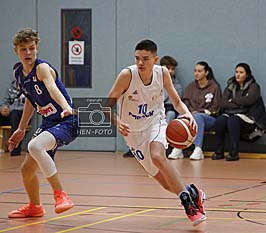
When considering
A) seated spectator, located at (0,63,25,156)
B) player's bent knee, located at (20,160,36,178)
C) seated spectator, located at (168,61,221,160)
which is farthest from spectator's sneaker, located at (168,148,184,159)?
player's bent knee, located at (20,160,36,178)

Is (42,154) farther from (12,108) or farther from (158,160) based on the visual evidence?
(12,108)

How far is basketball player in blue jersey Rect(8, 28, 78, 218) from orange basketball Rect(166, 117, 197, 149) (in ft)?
2.72

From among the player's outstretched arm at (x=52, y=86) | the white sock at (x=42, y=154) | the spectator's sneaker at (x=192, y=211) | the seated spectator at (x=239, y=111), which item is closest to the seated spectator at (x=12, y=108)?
the seated spectator at (x=239, y=111)

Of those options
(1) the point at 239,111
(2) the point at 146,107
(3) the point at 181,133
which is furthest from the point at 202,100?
(3) the point at 181,133

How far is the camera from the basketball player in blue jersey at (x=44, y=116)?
6.06 meters

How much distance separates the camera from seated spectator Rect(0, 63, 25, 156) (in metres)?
13.4

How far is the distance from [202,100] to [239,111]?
27.0 inches

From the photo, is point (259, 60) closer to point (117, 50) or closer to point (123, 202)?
point (117, 50)

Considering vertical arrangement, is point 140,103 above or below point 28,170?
above

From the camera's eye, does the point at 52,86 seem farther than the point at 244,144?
No

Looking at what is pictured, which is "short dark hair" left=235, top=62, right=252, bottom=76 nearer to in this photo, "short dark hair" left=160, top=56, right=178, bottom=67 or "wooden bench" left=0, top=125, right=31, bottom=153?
"short dark hair" left=160, top=56, right=178, bottom=67

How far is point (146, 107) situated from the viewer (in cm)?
640

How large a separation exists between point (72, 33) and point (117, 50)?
0.91 meters

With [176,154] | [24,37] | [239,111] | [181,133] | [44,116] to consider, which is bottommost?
[176,154]
